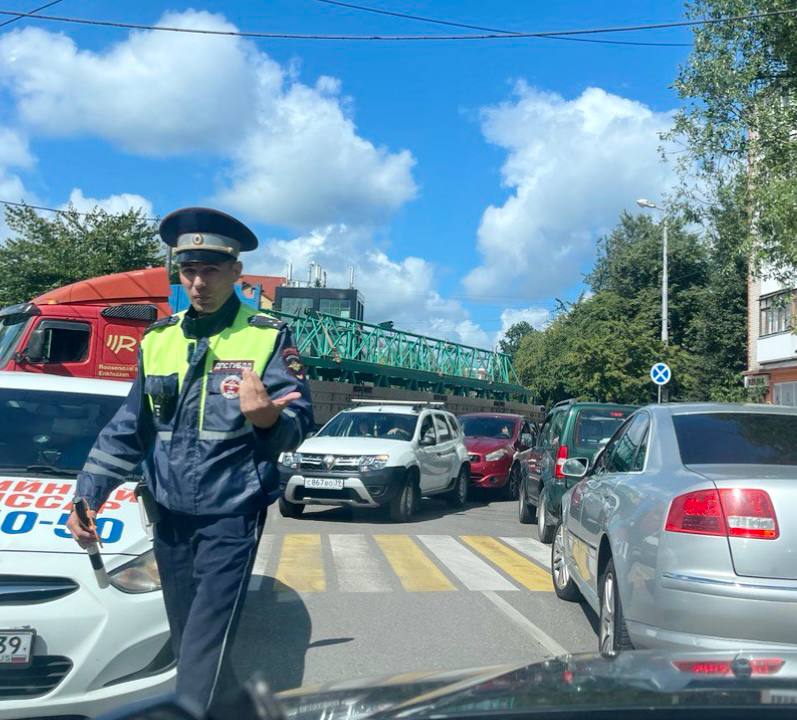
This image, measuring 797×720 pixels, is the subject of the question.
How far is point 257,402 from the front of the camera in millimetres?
3025

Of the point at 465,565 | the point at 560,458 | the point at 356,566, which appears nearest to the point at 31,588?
the point at 356,566

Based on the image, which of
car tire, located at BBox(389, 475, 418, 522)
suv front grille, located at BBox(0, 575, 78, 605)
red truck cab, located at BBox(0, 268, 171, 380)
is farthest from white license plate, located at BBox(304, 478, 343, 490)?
suv front grille, located at BBox(0, 575, 78, 605)

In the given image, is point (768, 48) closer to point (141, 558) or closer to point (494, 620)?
point (494, 620)

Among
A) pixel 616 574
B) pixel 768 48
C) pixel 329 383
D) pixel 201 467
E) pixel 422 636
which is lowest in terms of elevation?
pixel 422 636

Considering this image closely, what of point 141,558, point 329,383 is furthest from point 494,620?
point 329,383

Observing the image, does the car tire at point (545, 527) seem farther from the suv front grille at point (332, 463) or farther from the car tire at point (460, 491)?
the car tire at point (460, 491)

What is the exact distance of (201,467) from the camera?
10.6ft

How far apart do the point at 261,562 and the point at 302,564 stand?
389mm

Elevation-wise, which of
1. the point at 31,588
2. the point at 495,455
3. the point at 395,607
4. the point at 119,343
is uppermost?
the point at 119,343

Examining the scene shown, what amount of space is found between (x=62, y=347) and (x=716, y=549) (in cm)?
1070

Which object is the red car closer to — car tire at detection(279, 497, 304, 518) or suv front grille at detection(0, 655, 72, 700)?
car tire at detection(279, 497, 304, 518)

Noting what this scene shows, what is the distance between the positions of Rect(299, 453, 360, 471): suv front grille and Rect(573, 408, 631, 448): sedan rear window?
3.25 m

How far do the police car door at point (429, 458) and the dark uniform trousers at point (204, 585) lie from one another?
35.0 feet

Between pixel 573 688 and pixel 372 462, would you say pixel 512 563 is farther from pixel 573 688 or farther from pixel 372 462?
pixel 573 688
